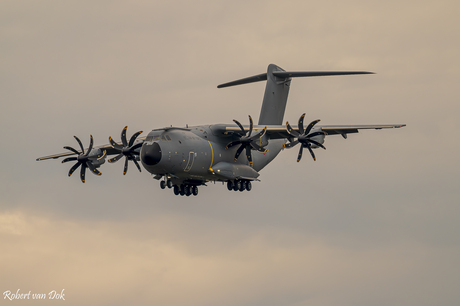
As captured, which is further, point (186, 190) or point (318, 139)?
point (186, 190)

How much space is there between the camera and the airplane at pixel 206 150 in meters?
33.4

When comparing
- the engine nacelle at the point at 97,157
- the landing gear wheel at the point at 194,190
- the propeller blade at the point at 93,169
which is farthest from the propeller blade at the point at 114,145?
the landing gear wheel at the point at 194,190

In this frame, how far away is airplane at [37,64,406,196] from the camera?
33406 mm

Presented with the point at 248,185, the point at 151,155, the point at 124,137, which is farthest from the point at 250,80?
the point at 151,155

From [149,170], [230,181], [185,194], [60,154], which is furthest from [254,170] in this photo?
[60,154]

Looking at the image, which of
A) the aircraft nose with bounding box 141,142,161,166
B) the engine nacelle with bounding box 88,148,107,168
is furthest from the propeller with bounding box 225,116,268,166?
the engine nacelle with bounding box 88,148,107,168

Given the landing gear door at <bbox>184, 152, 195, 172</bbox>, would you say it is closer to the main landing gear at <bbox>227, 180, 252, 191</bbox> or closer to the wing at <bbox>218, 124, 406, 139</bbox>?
the wing at <bbox>218, 124, 406, 139</bbox>

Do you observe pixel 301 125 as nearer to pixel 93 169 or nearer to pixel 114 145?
pixel 114 145

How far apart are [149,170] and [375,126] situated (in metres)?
11.6

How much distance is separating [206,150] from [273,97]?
7.79 metres

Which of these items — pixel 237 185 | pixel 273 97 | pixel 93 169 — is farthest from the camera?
pixel 273 97

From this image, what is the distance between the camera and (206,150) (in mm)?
35031

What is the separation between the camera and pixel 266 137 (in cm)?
3666

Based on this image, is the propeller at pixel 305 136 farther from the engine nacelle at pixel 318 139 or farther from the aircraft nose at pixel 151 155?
the aircraft nose at pixel 151 155
